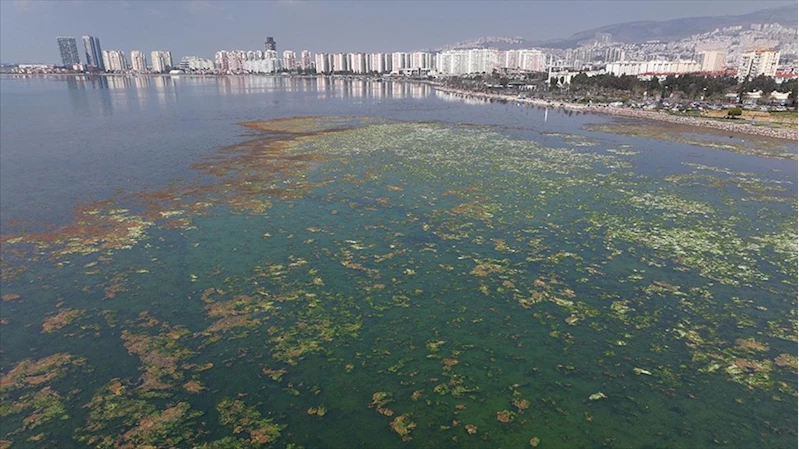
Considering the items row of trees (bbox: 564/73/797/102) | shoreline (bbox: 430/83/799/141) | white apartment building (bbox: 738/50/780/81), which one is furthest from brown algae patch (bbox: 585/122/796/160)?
white apartment building (bbox: 738/50/780/81)

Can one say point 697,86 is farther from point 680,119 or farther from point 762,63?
point 762,63

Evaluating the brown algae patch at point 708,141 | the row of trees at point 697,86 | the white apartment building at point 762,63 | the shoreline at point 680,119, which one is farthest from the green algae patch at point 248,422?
the white apartment building at point 762,63

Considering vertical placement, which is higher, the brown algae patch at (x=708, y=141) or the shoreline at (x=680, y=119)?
the shoreline at (x=680, y=119)

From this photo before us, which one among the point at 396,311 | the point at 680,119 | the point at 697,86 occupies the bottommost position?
the point at 396,311

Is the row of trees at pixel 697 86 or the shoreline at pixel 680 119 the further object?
the row of trees at pixel 697 86

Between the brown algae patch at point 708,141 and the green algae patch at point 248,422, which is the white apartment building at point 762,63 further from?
the green algae patch at point 248,422

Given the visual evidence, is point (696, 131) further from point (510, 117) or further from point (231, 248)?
point (231, 248)

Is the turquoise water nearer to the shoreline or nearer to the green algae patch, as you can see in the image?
the green algae patch

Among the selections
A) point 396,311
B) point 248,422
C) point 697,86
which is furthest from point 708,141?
point 697,86

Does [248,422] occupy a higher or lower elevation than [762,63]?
lower
